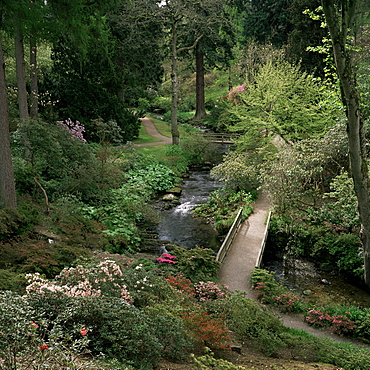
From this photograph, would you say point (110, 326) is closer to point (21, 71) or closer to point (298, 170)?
point (298, 170)

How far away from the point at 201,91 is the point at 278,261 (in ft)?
83.6

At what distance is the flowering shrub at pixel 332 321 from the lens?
25.2 ft

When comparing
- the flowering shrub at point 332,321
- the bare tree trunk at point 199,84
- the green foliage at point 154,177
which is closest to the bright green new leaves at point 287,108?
the green foliage at point 154,177

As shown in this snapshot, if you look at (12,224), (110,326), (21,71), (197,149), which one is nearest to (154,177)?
(197,149)

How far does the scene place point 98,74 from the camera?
67.6 ft

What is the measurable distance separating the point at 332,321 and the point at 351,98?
5.02m

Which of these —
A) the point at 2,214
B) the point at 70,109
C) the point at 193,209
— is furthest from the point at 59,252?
the point at 70,109

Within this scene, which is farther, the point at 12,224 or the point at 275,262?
the point at 275,262

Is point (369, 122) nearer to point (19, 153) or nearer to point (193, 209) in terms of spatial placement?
point (193, 209)

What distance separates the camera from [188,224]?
14.4 metres

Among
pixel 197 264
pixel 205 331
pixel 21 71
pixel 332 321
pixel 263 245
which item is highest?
pixel 21 71

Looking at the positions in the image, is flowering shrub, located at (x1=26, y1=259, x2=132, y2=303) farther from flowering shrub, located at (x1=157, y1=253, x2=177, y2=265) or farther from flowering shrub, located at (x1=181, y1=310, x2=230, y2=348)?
flowering shrub, located at (x1=157, y1=253, x2=177, y2=265)

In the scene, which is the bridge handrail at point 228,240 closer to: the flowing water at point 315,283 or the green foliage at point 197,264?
the green foliage at point 197,264

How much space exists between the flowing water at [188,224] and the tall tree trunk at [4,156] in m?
5.56
